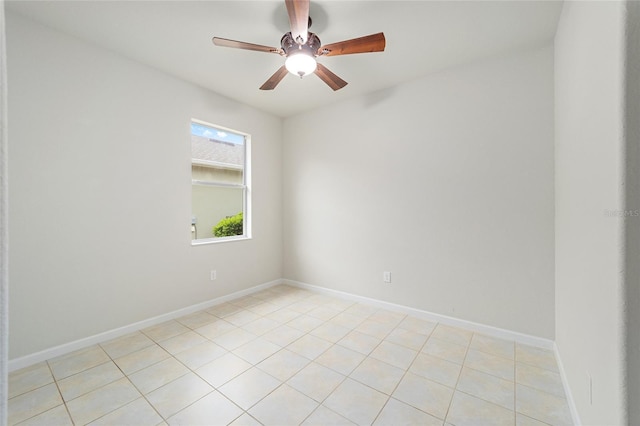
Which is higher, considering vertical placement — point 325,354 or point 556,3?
point 556,3

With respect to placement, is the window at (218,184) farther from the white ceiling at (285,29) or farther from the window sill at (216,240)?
the white ceiling at (285,29)

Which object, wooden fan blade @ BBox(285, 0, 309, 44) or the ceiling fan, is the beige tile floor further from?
wooden fan blade @ BBox(285, 0, 309, 44)

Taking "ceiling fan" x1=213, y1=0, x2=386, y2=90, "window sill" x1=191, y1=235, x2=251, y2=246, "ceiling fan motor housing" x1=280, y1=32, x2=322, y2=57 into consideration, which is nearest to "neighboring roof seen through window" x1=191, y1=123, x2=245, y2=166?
"window sill" x1=191, y1=235, x2=251, y2=246

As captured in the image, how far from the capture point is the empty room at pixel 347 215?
1434mm

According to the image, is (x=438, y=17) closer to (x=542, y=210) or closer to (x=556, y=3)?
(x=556, y=3)

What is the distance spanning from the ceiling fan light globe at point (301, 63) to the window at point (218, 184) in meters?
1.64

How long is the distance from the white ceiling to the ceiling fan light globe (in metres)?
0.33

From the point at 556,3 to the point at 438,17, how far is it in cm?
77

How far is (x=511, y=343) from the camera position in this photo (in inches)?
92.5

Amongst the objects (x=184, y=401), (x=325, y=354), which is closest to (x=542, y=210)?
(x=325, y=354)

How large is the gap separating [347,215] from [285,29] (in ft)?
7.05

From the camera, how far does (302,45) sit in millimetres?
1930

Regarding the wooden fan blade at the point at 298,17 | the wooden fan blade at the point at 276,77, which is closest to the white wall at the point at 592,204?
the wooden fan blade at the point at 298,17

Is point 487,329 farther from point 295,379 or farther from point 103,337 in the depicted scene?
point 103,337
